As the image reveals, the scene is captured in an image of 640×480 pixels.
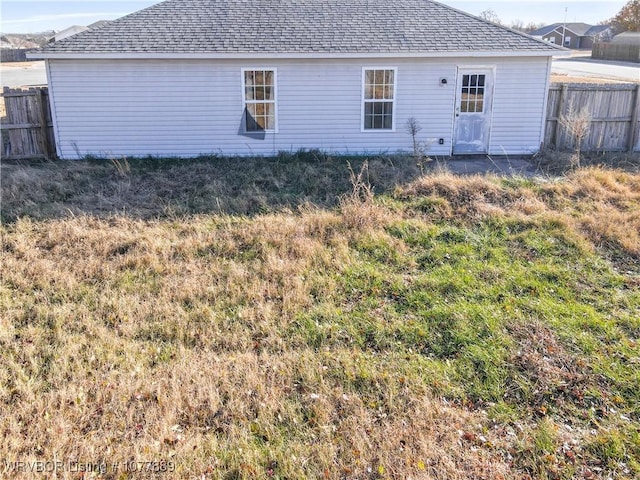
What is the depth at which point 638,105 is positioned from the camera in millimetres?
12328

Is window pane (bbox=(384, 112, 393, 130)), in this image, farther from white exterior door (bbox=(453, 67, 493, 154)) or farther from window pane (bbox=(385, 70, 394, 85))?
white exterior door (bbox=(453, 67, 493, 154))

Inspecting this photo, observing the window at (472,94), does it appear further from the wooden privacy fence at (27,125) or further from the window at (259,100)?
the wooden privacy fence at (27,125)

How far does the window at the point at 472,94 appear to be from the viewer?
11773mm

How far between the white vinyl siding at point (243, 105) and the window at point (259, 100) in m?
0.13

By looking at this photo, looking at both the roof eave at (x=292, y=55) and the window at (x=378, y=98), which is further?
the window at (x=378, y=98)

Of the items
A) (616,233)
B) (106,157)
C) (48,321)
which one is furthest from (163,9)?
(616,233)

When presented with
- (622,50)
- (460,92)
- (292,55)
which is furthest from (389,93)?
(622,50)

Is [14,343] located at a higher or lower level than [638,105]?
lower

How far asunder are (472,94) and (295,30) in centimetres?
445

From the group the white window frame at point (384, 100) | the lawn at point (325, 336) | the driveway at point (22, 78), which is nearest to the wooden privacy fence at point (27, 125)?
the lawn at point (325, 336)

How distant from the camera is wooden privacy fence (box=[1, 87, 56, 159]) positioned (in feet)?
37.8

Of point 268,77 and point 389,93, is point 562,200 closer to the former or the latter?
point 389,93

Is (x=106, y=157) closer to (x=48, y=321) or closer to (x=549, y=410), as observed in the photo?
(x=48, y=321)

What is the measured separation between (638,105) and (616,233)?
739cm
